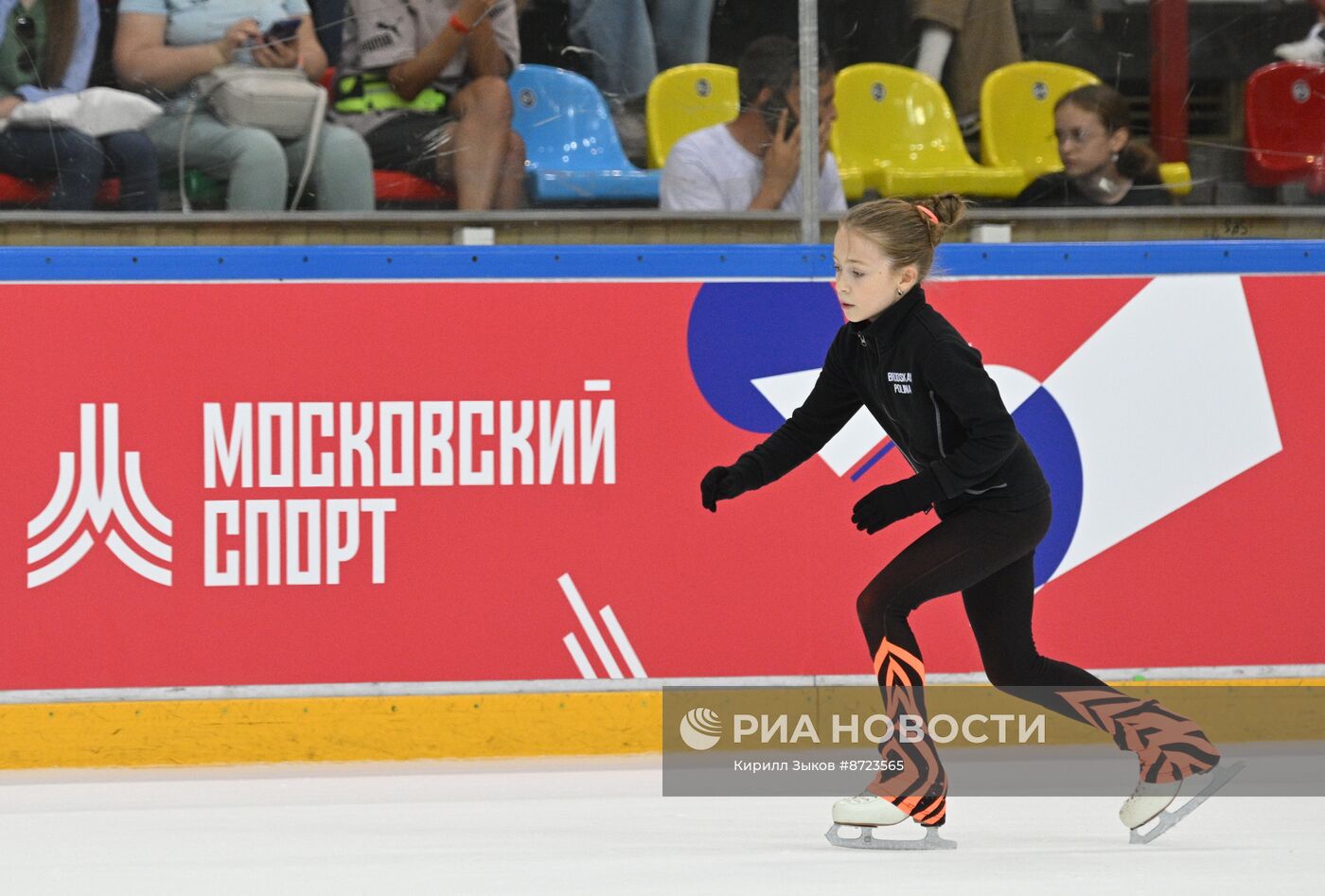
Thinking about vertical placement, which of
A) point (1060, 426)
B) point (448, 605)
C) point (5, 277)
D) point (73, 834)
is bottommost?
point (73, 834)

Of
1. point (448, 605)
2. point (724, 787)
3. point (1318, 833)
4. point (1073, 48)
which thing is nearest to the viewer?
point (1318, 833)

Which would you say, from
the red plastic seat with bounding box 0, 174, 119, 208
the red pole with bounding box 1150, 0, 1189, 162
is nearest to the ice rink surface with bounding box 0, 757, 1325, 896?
the red plastic seat with bounding box 0, 174, 119, 208

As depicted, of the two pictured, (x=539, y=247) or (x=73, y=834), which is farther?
(x=539, y=247)

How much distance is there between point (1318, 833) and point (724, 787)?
1342mm

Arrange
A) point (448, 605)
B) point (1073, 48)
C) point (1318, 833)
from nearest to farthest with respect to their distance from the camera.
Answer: point (1318, 833), point (448, 605), point (1073, 48)

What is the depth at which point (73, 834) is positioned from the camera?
3.62 m

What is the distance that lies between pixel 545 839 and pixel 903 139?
2294 mm

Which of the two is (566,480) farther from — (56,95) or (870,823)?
(56,95)

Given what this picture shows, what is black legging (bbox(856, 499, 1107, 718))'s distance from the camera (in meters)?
3.29

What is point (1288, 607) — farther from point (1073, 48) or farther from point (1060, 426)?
point (1073, 48)

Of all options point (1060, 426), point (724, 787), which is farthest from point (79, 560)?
point (1060, 426)

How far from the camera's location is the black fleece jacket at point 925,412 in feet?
10.5

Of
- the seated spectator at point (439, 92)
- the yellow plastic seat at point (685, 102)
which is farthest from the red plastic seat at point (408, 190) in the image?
the yellow plastic seat at point (685, 102)

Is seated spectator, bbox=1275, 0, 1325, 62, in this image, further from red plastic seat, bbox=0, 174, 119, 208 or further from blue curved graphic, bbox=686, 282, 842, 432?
red plastic seat, bbox=0, 174, 119, 208
